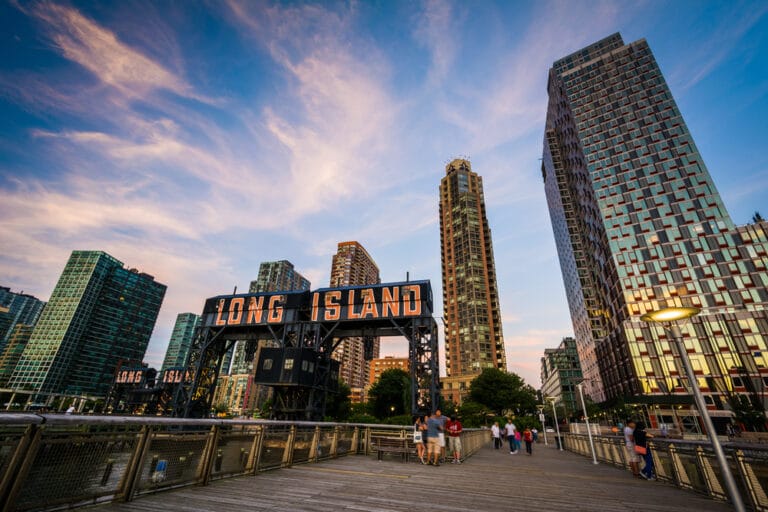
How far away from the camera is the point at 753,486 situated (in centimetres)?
647

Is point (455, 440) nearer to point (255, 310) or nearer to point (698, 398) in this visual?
point (698, 398)

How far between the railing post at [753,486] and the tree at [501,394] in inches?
2374

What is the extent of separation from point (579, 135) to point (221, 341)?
8753 centimetres

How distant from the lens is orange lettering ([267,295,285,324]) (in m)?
32.7

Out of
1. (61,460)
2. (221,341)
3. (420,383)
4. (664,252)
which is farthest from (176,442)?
(664,252)

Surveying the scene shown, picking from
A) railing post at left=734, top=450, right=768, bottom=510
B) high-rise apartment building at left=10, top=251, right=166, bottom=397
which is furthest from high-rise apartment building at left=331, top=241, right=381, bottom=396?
railing post at left=734, top=450, right=768, bottom=510

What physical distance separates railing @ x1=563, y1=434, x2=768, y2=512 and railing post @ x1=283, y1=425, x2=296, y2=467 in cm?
1032

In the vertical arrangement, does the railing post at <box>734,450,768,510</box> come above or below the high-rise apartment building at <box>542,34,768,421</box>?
below

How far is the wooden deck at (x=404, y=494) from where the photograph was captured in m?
5.18

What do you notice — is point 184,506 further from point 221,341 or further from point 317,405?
point 221,341

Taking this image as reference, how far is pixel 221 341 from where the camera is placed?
3569 centimetres

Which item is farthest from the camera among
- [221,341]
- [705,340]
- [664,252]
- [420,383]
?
[664,252]

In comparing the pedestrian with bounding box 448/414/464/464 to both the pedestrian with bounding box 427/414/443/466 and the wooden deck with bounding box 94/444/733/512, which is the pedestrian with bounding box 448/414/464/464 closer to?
the pedestrian with bounding box 427/414/443/466

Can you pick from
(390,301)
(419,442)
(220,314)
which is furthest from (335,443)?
(220,314)
